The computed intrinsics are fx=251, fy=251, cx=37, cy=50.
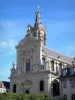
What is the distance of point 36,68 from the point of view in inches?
2744

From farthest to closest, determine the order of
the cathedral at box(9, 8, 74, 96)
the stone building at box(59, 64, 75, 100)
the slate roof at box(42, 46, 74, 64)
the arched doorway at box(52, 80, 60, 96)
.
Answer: the slate roof at box(42, 46, 74, 64) < the cathedral at box(9, 8, 74, 96) < the arched doorway at box(52, 80, 60, 96) < the stone building at box(59, 64, 75, 100)

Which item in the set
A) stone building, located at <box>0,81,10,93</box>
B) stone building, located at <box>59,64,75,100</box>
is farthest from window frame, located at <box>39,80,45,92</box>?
stone building, located at <box>0,81,10,93</box>

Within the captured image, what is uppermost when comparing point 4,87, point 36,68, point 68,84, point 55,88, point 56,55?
point 56,55

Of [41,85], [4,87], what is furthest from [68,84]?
[4,87]

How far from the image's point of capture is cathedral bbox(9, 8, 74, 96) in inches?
2633

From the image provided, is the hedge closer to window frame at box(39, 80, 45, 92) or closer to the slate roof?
window frame at box(39, 80, 45, 92)

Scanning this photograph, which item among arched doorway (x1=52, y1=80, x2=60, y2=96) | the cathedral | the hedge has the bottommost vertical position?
the hedge

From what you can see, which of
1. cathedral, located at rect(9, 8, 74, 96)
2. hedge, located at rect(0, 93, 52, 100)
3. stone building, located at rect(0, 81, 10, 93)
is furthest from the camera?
stone building, located at rect(0, 81, 10, 93)

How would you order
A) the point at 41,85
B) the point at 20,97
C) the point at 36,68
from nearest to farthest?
the point at 20,97 < the point at 41,85 < the point at 36,68

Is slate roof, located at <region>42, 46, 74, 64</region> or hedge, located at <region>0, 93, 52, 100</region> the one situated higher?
slate roof, located at <region>42, 46, 74, 64</region>

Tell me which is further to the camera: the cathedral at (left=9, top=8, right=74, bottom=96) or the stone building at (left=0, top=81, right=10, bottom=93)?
the stone building at (left=0, top=81, right=10, bottom=93)

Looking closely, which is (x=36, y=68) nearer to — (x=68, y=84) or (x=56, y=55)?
(x=56, y=55)

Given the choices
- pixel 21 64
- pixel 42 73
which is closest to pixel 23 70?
pixel 21 64

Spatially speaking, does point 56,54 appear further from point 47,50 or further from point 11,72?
point 11,72
